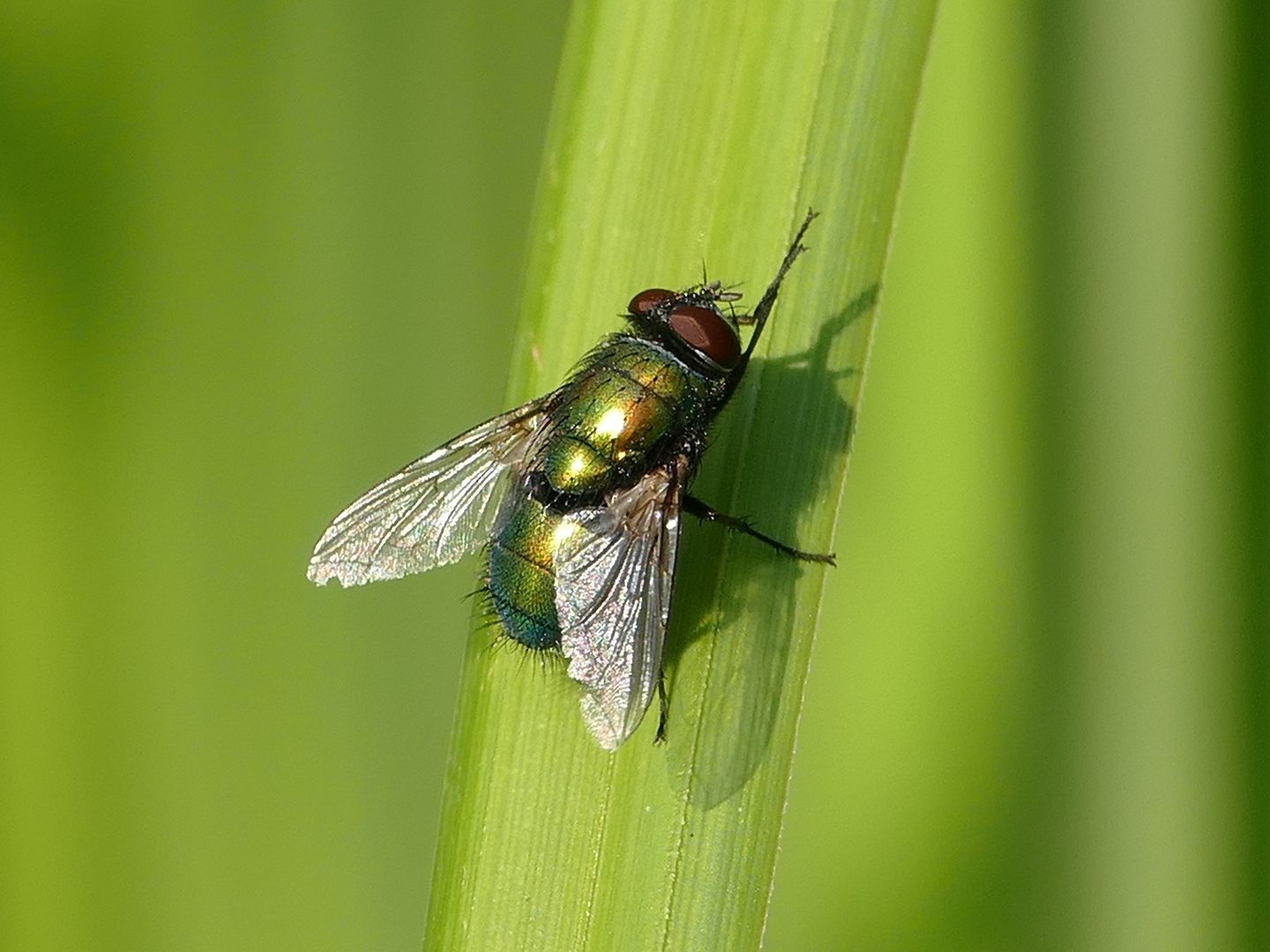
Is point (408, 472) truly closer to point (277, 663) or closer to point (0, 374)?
point (277, 663)

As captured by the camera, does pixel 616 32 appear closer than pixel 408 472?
Yes

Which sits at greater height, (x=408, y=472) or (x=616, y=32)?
(x=616, y=32)

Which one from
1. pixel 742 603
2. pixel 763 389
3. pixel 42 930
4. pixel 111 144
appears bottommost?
pixel 42 930

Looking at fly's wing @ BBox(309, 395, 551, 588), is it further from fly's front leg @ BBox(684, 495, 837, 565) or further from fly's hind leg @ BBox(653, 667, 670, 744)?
fly's hind leg @ BBox(653, 667, 670, 744)

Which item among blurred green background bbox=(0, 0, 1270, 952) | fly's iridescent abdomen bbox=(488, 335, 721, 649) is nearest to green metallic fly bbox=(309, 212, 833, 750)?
fly's iridescent abdomen bbox=(488, 335, 721, 649)

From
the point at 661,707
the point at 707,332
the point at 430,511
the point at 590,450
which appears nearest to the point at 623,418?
the point at 590,450

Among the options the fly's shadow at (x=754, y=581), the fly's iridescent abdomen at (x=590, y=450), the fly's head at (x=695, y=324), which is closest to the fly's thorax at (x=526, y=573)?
the fly's iridescent abdomen at (x=590, y=450)

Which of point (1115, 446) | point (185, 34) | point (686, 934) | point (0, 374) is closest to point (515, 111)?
point (185, 34)

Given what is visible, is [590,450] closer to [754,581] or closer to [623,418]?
[623,418]
